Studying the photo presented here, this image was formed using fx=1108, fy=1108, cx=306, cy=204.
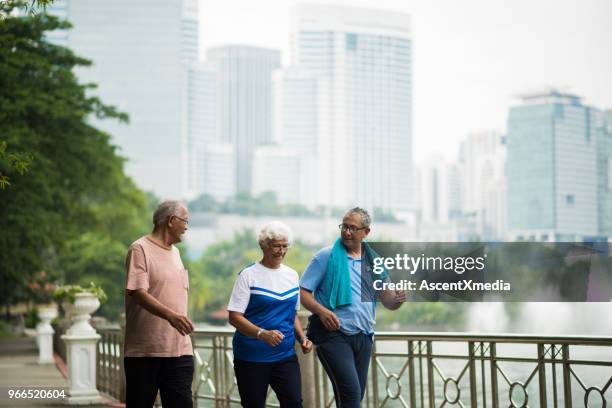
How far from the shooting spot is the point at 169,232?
6324mm

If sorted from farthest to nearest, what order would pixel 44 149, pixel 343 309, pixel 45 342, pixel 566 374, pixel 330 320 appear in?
1. pixel 44 149
2. pixel 45 342
3. pixel 566 374
4. pixel 343 309
5. pixel 330 320

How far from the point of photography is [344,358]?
619cm

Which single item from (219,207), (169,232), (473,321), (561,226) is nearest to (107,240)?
(169,232)

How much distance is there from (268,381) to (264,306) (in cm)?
42

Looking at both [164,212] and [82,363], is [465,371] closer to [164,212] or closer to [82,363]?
[164,212]

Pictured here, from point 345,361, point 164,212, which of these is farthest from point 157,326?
point 345,361

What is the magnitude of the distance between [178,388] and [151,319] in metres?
0.43

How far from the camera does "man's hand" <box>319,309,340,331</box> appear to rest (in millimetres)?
6156

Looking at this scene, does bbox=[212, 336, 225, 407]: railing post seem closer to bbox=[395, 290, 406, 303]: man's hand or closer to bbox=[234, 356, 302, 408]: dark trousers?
bbox=[395, 290, 406, 303]: man's hand

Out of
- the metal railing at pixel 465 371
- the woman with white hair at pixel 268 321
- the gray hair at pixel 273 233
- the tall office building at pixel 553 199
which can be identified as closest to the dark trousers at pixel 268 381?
the woman with white hair at pixel 268 321

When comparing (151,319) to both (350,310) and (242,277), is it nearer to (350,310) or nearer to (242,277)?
(242,277)

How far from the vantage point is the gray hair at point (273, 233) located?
5.86m

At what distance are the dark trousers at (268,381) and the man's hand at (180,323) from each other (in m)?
0.34

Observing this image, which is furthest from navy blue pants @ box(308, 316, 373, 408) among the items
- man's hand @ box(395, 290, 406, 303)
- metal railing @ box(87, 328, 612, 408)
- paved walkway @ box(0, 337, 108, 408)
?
paved walkway @ box(0, 337, 108, 408)
